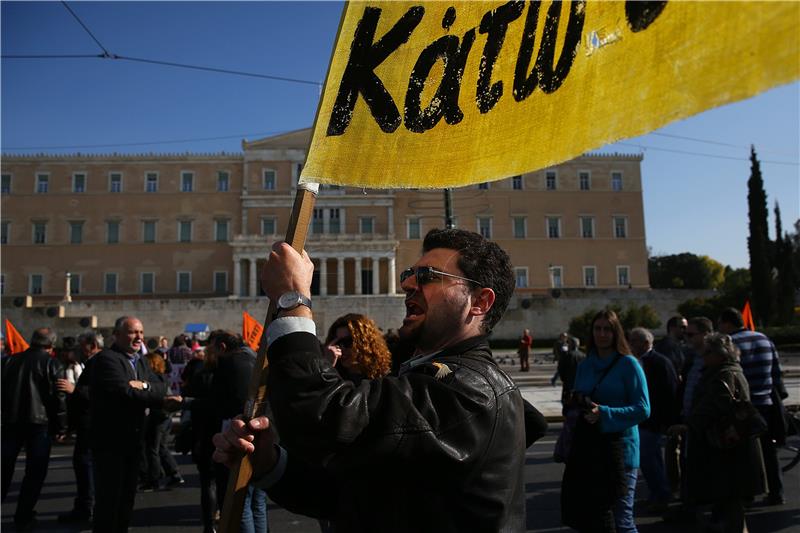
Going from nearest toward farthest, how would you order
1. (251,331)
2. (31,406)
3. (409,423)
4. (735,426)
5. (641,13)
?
(641,13) → (409,423) → (735,426) → (31,406) → (251,331)

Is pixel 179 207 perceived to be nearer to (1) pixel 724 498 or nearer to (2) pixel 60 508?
(2) pixel 60 508

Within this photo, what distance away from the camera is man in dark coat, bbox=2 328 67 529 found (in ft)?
17.7

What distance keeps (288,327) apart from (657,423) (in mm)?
4712

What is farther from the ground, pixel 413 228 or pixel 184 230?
pixel 184 230

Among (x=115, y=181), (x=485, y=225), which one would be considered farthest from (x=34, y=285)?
(x=485, y=225)

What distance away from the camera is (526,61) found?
1537 millimetres

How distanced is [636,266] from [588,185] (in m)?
7.84

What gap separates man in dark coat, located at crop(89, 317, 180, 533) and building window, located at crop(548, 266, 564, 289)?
4843cm

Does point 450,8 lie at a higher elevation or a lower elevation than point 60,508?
higher

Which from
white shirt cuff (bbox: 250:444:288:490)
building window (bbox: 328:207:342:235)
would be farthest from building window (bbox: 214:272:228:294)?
white shirt cuff (bbox: 250:444:288:490)

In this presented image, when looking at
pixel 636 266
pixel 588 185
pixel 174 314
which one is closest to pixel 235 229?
pixel 174 314

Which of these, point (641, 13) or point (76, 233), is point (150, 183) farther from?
point (641, 13)

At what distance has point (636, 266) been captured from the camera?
2040 inches

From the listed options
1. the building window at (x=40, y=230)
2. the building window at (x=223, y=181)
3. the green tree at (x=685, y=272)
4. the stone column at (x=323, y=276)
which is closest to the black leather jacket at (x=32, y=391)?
the stone column at (x=323, y=276)
